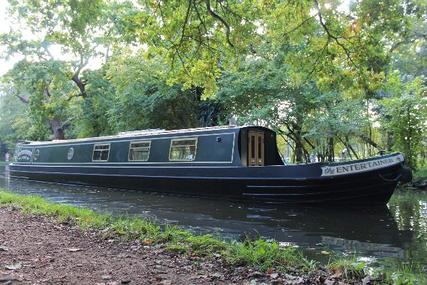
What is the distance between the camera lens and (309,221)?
922cm

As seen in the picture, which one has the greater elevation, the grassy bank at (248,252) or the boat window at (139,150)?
the boat window at (139,150)

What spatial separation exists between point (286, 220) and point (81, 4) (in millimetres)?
5952

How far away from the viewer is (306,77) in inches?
306

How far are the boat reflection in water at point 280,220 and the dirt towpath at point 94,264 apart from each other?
271 cm

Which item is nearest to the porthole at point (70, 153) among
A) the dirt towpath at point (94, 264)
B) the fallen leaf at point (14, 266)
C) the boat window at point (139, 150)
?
the boat window at point (139, 150)

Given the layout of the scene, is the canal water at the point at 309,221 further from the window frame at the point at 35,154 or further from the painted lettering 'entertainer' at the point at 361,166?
the window frame at the point at 35,154

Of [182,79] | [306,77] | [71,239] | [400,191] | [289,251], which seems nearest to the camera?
[289,251]

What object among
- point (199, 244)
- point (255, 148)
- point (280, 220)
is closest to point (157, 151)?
point (255, 148)

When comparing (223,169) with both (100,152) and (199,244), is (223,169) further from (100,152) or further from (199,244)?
(199,244)

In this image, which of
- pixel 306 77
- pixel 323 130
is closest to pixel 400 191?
pixel 323 130

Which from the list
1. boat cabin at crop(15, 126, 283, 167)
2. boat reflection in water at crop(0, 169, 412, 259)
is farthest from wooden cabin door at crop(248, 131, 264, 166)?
boat reflection in water at crop(0, 169, 412, 259)

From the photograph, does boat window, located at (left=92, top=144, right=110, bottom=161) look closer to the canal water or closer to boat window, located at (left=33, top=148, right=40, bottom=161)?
the canal water

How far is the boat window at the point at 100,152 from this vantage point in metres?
17.0

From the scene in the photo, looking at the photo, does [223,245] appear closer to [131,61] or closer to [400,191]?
[400,191]
